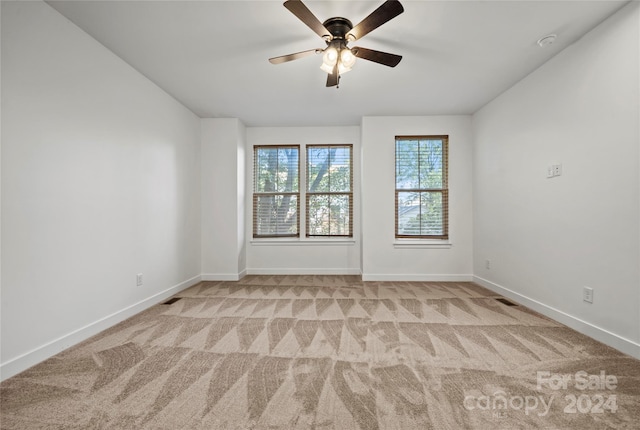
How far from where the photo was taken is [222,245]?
465 cm

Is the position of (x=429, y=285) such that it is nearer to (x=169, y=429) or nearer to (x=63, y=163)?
(x=169, y=429)

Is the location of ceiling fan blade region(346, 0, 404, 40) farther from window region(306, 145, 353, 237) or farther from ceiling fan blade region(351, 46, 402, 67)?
window region(306, 145, 353, 237)

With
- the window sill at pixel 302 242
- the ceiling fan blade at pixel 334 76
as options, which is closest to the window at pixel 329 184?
the window sill at pixel 302 242

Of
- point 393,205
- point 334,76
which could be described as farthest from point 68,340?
point 393,205

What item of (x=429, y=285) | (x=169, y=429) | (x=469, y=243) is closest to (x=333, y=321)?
(x=169, y=429)

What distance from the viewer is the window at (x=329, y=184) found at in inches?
201

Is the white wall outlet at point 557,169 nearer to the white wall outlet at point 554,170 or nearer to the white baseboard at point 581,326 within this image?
the white wall outlet at point 554,170

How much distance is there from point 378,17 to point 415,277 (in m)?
3.72

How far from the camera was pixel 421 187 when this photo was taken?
4.68 meters

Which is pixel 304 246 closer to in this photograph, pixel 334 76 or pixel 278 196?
pixel 278 196

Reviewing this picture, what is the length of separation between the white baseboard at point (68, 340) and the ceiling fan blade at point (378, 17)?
3316 mm

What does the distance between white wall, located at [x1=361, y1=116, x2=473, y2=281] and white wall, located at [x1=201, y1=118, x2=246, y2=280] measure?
2.13 meters

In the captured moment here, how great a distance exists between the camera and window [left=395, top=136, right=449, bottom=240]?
4.66 metres

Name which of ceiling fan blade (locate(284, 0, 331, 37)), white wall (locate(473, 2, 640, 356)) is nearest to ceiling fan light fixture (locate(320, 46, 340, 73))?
ceiling fan blade (locate(284, 0, 331, 37))
